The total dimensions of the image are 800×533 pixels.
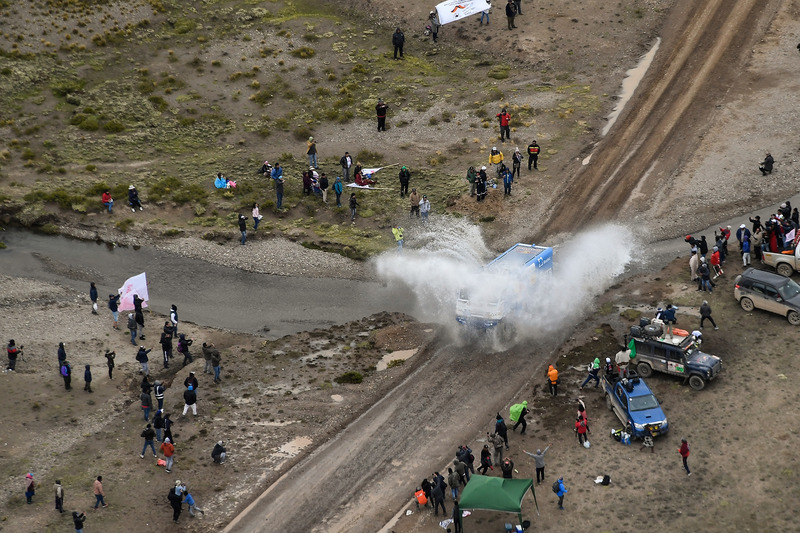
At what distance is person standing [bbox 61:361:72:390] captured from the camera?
40594 mm

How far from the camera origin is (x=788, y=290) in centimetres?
4103

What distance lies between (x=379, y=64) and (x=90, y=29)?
2069cm

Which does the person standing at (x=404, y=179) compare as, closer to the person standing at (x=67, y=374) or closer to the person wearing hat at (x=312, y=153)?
the person wearing hat at (x=312, y=153)

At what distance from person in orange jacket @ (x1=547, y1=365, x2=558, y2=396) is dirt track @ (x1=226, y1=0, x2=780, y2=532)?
1575mm

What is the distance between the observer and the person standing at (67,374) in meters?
40.6

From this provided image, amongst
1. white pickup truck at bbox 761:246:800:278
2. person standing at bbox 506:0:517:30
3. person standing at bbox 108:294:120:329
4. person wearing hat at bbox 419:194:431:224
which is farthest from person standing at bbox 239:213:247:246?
person standing at bbox 506:0:517:30

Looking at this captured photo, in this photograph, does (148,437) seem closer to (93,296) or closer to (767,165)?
(93,296)

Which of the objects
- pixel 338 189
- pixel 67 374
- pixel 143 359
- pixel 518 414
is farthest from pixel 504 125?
pixel 67 374

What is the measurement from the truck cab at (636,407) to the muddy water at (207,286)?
12477mm

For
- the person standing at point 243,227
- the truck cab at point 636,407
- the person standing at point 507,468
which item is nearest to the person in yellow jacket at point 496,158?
the person standing at point 243,227

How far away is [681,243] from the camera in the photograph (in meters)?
49.3

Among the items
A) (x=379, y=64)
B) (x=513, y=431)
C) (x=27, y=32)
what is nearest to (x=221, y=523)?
(x=513, y=431)

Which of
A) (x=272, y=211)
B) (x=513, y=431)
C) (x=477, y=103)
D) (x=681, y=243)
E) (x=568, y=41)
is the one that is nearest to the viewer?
(x=513, y=431)

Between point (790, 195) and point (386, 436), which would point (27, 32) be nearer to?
point (386, 436)
